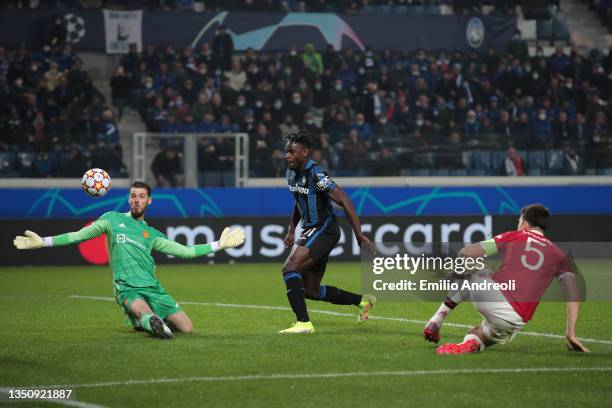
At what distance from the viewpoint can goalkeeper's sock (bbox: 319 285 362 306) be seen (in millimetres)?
11406

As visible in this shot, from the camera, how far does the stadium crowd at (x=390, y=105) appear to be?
23.8 metres

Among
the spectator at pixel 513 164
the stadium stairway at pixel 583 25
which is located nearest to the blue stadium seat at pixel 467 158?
the spectator at pixel 513 164

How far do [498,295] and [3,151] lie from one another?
50.5 feet

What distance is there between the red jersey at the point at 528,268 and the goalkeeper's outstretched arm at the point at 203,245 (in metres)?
2.47

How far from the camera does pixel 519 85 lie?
2744 centimetres

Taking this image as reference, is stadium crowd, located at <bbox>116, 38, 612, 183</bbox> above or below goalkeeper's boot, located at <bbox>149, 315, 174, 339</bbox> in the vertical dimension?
above

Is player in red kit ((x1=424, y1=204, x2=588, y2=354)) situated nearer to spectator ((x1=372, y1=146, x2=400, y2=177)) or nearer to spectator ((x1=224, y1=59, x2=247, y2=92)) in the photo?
spectator ((x1=372, y1=146, x2=400, y2=177))

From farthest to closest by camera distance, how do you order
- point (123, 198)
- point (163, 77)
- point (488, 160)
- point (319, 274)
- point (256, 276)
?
point (163, 77) → point (488, 160) → point (123, 198) → point (256, 276) → point (319, 274)

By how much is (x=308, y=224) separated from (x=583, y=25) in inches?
887

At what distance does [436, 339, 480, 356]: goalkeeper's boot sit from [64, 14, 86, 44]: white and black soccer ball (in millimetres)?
Result: 19764

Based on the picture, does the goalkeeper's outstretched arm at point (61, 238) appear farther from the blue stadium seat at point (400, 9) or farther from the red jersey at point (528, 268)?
the blue stadium seat at point (400, 9)

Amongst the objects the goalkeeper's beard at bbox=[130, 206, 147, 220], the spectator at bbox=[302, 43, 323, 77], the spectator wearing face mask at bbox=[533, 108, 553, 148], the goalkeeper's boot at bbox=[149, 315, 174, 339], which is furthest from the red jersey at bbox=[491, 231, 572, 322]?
the spectator at bbox=[302, 43, 323, 77]

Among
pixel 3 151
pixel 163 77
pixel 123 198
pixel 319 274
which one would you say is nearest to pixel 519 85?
pixel 163 77

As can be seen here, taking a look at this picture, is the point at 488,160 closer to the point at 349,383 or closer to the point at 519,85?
the point at 519,85
